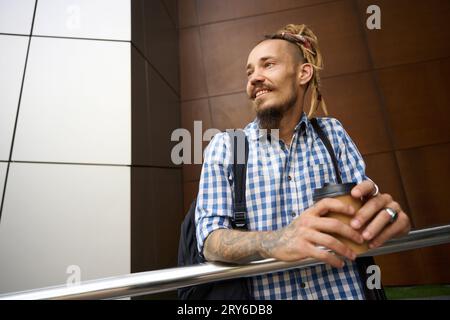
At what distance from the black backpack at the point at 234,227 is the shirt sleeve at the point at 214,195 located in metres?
0.03

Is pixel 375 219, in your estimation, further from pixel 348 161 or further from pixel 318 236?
pixel 348 161

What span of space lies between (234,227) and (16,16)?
224 cm

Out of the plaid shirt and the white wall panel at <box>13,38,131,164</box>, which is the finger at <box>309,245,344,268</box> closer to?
the plaid shirt

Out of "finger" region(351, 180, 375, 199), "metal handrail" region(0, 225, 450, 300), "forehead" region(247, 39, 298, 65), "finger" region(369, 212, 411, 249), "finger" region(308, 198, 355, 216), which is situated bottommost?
"metal handrail" region(0, 225, 450, 300)

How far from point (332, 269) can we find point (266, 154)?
0.46m

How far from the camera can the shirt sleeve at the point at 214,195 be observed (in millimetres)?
826

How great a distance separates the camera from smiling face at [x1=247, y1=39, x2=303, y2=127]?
1.12 meters

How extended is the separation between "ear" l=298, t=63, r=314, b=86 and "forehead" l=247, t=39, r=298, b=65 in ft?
0.28

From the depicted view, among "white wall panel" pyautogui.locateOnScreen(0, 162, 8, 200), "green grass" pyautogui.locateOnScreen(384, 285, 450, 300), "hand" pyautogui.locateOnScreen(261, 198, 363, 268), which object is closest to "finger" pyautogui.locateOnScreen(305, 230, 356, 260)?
"hand" pyautogui.locateOnScreen(261, 198, 363, 268)

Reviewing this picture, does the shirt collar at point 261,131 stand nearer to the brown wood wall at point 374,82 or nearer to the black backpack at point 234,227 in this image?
the black backpack at point 234,227

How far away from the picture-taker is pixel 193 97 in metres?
3.14

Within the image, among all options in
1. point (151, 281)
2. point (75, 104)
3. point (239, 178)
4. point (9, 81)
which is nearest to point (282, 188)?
point (239, 178)

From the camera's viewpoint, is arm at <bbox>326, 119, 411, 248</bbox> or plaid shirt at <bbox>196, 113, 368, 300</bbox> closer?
arm at <bbox>326, 119, 411, 248</bbox>
